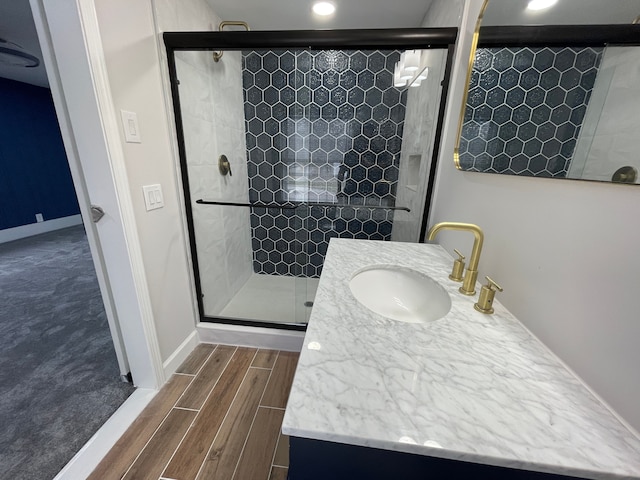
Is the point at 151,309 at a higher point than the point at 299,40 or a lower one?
lower

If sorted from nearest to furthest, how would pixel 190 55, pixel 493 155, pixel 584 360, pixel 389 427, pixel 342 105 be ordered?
1. pixel 389 427
2. pixel 584 360
3. pixel 493 155
4. pixel 190 55
5. pixel 342 105

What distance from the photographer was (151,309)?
4.22ft

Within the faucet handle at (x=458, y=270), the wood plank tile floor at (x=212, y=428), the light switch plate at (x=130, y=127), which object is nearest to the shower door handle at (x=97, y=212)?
the light switch plate at (x=130, y=127)

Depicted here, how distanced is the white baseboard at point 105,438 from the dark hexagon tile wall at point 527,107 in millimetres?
1848

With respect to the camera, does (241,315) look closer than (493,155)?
No

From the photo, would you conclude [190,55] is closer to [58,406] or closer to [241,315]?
[241,315]

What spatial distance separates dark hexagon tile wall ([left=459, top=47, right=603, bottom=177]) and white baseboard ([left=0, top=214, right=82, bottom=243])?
5.44 meters

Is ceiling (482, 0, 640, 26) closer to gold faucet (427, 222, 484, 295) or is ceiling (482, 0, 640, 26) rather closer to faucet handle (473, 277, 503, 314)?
gold faucet (427, 222, 484, 295)

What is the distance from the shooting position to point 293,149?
2.25 meters

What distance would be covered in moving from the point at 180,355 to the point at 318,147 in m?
1.83

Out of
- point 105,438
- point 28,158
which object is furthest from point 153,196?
point 28,158

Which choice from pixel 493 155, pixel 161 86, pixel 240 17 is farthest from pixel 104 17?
pixel 493 155

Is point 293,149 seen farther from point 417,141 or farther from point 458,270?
point 458,270

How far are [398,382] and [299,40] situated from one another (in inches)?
57.7
